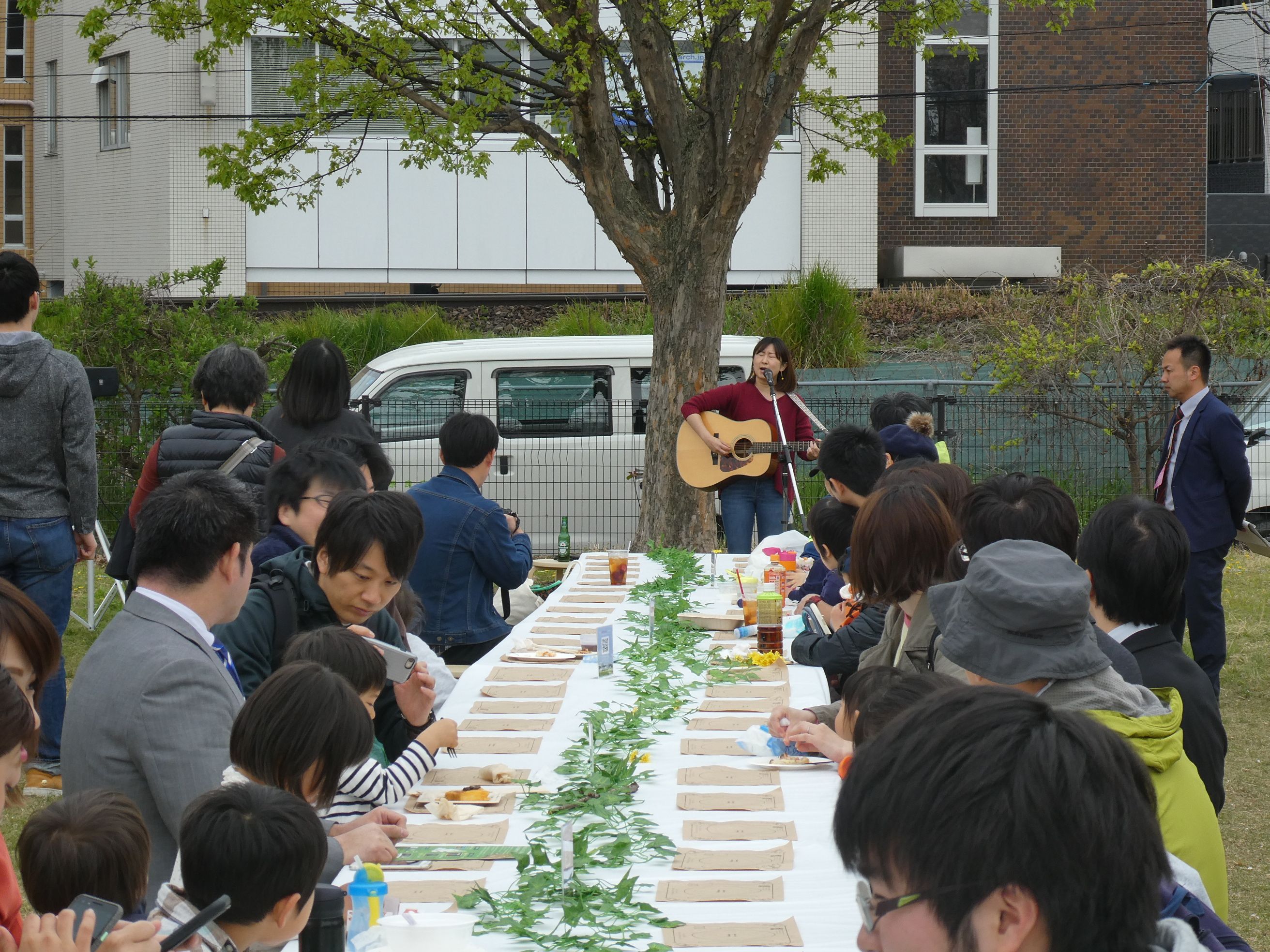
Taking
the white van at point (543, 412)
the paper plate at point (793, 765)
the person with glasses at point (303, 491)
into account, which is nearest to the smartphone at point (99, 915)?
the paper plate at point (793, 765)

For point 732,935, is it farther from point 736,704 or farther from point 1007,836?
point 736,704

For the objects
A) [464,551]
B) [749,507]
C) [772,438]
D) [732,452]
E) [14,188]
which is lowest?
[749,507]

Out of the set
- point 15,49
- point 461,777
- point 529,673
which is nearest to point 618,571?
point 529,673

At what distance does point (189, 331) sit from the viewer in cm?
1167

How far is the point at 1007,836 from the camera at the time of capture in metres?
1.17

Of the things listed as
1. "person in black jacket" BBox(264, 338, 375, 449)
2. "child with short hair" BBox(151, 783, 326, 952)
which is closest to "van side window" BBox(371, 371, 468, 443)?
"person in black jacket" BBox(264, 338, 375, 449)

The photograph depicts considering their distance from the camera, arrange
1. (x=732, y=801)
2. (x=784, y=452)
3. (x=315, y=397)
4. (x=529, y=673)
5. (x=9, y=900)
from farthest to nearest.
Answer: (x=784, y=452)
(x=315, y=397)
(x=529, y=673)
(x=732, y=801)
(x=9, y=900)

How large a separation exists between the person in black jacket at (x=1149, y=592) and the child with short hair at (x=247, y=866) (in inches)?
76.8

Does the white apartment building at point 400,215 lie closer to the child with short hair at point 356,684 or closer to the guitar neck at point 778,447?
the guitar neck at point 778,447

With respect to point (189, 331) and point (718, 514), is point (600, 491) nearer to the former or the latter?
point (718, 514)

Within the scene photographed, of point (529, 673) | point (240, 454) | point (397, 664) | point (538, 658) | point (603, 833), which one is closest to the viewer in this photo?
point (603, 833)

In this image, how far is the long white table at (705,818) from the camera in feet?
8.06

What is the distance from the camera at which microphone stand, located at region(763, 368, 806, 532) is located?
8648 millimetres

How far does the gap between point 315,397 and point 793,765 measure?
117 inches
